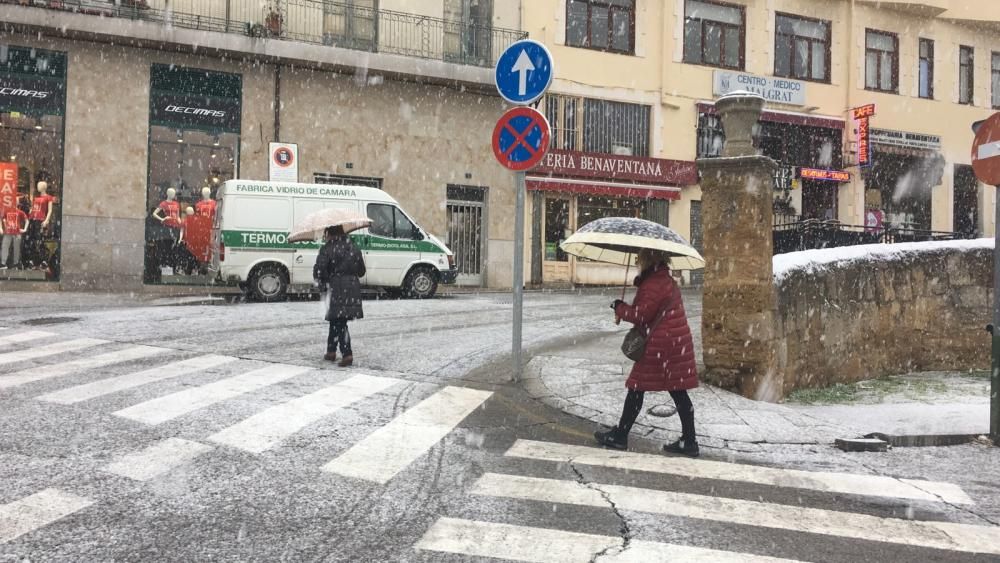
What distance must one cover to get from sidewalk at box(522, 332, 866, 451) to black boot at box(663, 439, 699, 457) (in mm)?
376

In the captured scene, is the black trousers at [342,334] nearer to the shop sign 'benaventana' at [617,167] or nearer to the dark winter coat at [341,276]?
the dark winter coat at [341,276]

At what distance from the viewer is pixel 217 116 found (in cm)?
1939

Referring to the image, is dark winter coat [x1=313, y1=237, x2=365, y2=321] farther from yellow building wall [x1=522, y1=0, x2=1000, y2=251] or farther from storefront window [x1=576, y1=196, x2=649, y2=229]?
yellow building wall [x1=522, y1=0, x2=1000, y2=251]

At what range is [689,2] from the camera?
25062 millimetres

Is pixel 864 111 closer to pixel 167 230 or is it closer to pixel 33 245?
pixel 167 230

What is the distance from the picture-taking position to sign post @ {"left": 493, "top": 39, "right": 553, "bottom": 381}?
23.8 ft

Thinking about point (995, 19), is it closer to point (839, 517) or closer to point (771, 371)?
point (771, 371)

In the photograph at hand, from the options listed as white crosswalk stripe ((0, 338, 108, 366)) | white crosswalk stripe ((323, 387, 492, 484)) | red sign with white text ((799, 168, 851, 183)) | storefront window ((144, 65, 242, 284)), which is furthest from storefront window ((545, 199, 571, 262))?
white crosswalk stripe ((323, 387, 492, 484))

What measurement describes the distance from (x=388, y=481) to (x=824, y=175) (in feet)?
81.4

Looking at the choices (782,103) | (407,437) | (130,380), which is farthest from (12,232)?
(782,103)

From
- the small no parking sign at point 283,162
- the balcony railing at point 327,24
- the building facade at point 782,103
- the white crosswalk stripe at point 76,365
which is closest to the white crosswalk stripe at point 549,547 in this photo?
the white crosswalk stripe at point 76,365

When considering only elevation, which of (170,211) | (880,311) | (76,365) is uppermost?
(170,211)

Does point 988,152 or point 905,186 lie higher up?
point 905,186

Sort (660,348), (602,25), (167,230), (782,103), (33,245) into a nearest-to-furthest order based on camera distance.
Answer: (660,348), (33,245), (167,230), (602,25), (782,103)
